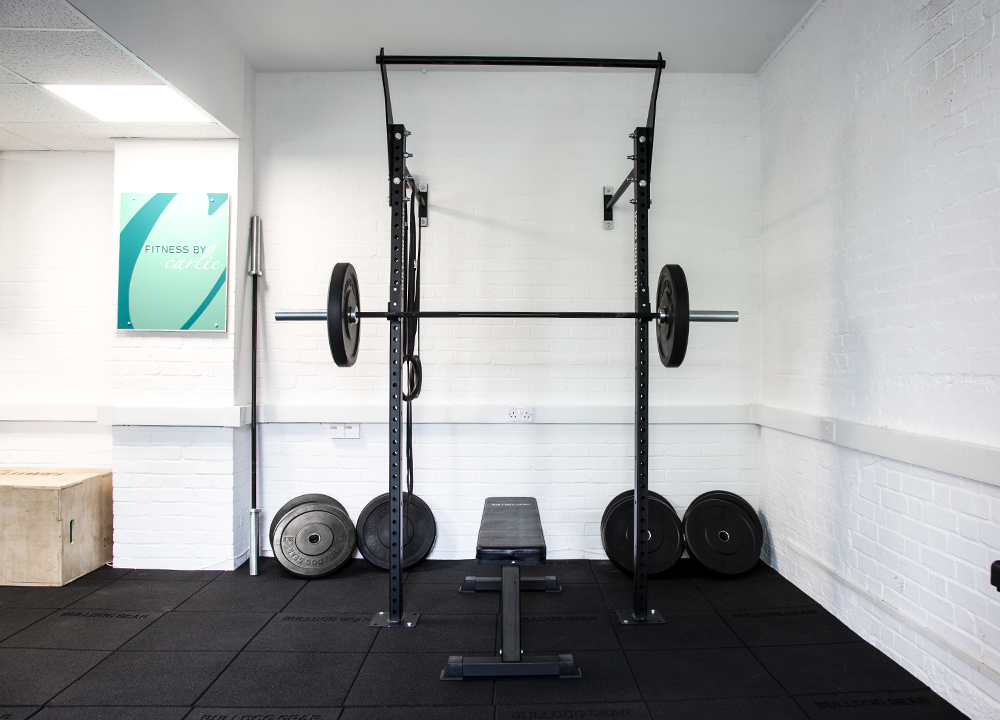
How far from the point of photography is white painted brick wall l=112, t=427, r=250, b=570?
3.14 meters

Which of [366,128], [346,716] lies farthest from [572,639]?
[366,128]

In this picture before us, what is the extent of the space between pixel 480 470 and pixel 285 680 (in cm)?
153

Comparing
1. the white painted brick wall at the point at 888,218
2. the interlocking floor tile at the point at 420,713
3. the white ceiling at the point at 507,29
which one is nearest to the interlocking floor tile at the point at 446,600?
the interlocking floor tile at the point at 420,713

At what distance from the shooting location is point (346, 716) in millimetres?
1842

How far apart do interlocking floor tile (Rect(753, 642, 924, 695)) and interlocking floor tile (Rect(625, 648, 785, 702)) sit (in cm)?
7

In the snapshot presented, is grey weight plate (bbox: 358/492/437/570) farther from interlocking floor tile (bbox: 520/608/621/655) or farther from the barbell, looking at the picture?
the barbell

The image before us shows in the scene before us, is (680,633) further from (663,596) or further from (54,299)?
(54,299)

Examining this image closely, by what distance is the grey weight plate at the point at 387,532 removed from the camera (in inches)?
124

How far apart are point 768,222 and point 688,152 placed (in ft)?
2.10

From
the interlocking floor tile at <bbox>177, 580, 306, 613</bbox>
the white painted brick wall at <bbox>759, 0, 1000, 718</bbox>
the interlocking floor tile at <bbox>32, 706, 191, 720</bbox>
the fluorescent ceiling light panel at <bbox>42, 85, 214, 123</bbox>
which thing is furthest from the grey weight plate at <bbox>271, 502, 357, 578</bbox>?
the white painted brick wall at <bbox>759, 0, 1000, 718</bbox>

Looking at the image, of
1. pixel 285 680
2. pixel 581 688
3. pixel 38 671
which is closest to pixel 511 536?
pixel 581 688

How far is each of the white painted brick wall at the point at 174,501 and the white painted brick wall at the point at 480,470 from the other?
40 centimetres

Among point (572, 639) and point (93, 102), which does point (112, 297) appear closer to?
point (93, 102)

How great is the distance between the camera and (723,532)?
10.2 feet
